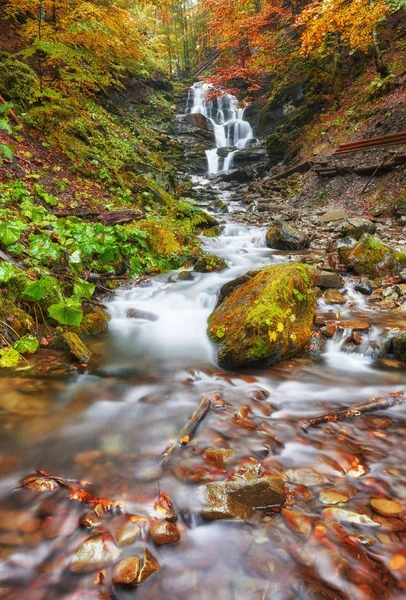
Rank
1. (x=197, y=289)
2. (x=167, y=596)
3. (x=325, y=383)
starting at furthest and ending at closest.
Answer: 1. (x=197, y=289)
2. (x=325, y=383)
3. (x=167, y=596)

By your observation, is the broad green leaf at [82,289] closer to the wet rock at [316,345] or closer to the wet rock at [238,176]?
the wet rock at [316,345]

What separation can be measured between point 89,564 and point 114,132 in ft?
46.0

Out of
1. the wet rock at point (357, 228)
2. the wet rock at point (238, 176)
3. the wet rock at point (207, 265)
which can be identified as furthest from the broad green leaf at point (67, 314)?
the wet rock at point (238, 176)

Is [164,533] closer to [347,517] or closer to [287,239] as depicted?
[347,517]

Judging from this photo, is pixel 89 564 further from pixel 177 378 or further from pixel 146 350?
pixel 146 350

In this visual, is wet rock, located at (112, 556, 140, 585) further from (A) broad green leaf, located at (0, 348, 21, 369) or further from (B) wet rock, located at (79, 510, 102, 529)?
(A) broad green leaf, located at (0, 348, 21, 369)

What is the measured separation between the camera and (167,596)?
152 centimetres

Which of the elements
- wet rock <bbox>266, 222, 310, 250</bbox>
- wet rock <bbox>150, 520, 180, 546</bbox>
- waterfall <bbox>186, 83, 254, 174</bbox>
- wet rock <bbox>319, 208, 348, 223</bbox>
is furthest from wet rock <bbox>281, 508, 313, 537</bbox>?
waterfall <bbox>186, 83, 254, 174</bbox>

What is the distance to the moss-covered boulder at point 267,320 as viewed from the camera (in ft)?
12.0

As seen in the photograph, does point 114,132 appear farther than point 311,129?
No

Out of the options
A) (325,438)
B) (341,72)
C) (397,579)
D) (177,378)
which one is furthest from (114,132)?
(397,579)

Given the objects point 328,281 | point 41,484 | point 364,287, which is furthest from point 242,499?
point 364,287

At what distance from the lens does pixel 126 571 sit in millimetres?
1569

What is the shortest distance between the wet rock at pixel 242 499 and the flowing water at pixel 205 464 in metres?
0.06
